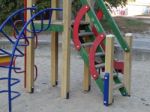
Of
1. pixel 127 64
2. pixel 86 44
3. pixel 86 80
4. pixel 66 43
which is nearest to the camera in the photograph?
pixel 66 43

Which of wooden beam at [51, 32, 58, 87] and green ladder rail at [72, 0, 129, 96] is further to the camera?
wooden beam at [51, 32, 58, 87]

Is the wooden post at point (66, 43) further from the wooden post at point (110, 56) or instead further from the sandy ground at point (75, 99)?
the wooden post at point (110, 56)

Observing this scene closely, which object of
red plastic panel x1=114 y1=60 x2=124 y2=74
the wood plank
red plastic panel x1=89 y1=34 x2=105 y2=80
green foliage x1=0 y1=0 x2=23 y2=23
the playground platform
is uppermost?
green foliage x1=0 y1=0 x2=23 y2=23

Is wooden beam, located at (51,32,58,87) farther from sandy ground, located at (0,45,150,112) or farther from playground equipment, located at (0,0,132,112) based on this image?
sandy ground, located at (0,45,150,112)

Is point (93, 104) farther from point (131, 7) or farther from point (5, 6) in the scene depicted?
point (131, 7)

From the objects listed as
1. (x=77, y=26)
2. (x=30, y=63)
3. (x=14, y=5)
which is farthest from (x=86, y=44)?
(x=14, y=5)

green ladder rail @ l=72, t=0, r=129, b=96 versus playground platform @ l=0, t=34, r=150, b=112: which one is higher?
green ladder rail @ l=72, t=0, r=129, b=96

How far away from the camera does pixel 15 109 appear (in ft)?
18.8

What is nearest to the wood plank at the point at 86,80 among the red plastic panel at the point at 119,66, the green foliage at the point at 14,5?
the red plastic panel at the point at 119,66

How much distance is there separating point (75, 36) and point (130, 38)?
886 mm

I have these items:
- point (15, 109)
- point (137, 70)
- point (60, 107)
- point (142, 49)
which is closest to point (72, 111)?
point (60, 107)

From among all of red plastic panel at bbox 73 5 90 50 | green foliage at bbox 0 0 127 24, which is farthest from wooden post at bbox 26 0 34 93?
green foliage at bbox 0 0 127 24

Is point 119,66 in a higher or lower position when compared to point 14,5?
lower

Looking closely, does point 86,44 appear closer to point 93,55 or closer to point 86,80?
point 93,55
